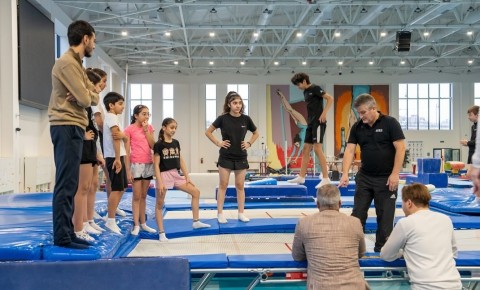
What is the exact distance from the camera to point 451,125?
2488cm

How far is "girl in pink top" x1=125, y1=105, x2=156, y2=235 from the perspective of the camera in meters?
4.61

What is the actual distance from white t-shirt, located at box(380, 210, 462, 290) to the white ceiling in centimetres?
969

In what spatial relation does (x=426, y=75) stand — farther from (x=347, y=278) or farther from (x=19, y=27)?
(x=347, y=278)

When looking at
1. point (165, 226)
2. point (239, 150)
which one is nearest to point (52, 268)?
point (165, 226)

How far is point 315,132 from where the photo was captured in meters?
6.29

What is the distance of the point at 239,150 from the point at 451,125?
22774mm

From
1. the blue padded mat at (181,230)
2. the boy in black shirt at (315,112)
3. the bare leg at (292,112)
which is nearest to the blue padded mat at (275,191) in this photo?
the boy in black shirt at (315,112)

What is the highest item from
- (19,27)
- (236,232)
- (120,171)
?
(19,27)

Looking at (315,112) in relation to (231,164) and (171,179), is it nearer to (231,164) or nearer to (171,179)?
(231,164)

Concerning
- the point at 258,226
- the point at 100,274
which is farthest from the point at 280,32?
the point at 100,274

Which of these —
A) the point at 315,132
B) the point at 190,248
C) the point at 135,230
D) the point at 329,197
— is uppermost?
the point at 315,132

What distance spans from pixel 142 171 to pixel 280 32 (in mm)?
16539

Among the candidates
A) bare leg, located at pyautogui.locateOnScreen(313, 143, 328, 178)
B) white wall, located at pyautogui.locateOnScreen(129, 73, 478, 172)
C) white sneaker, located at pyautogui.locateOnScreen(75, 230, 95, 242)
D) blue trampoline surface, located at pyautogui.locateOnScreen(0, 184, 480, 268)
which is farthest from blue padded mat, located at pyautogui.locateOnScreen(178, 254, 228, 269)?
white wall, located at pyautogui.locateOnScreen(129, 73, 478, 172)

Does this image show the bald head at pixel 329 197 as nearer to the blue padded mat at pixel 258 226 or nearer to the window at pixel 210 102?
the blue padded mat at pixel 258 226
